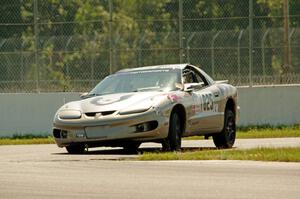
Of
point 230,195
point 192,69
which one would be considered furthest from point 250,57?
point 230,195

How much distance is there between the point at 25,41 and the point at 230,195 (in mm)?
19705

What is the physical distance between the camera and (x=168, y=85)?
19.2 meters

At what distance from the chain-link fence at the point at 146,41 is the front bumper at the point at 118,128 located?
37.4ft

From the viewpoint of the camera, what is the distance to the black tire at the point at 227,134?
2048 cm

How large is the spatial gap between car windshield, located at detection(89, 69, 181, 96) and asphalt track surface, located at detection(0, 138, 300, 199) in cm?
288

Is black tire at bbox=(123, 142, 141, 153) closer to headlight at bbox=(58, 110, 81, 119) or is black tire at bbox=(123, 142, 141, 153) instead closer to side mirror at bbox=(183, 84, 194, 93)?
headlight at bbox=(58, 110, 81, 119)

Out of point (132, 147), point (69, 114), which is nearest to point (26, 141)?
point (132, 147)

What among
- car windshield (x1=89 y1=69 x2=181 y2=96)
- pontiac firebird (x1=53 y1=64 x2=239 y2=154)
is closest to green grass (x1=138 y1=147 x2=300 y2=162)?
pontiac firebird (x1=53 y1=64 x2=239 y2=154)

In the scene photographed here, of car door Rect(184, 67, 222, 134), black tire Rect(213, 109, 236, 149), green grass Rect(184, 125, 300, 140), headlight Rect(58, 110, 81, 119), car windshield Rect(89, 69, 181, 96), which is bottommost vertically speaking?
green grass Rect(184, 125, 300, 140)

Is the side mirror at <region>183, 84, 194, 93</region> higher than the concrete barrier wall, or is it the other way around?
the side mirror at <region>183, 84, 194, 93</region>

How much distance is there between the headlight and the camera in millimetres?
18094

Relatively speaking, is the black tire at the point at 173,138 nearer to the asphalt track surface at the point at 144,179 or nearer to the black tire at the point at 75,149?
the black tire at the point at 75,149

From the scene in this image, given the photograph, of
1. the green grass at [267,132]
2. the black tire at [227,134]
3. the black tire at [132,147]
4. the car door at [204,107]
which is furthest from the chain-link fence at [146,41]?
the black tire at [132,147]

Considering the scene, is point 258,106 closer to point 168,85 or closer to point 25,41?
point 25,41
